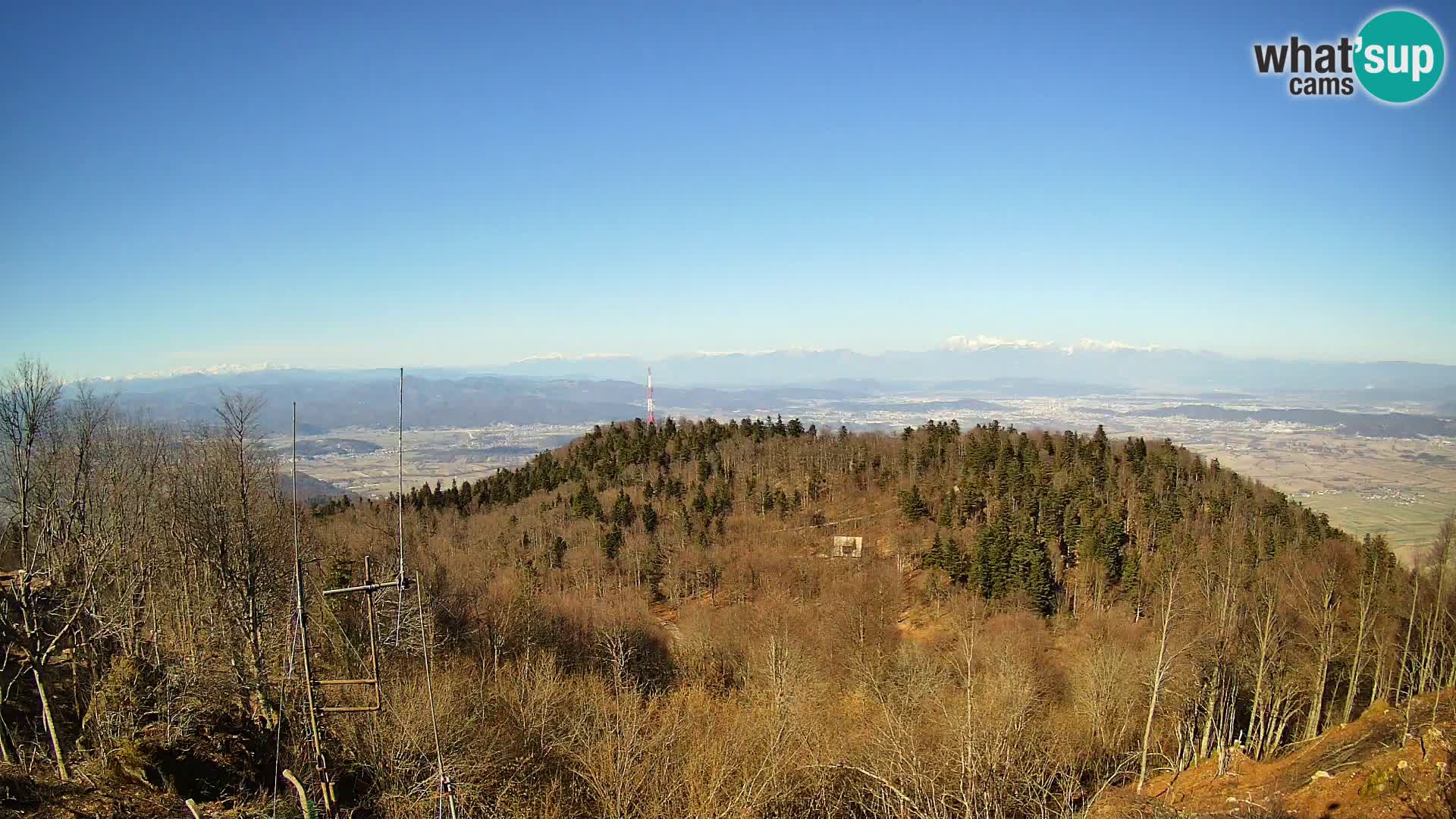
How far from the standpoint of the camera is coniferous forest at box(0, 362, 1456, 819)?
14219 mm

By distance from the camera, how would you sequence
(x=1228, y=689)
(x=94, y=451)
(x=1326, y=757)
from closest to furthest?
(x=1326, y=757) < (x=94, y=451) < (x=1228, y=689)

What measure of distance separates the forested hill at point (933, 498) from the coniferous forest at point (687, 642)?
0.38 m

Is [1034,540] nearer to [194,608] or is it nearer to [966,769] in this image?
[966,769]

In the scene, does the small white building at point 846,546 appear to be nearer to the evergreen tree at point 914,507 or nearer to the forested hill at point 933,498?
the forested hill at point 933,498

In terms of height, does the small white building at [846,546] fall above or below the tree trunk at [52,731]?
below

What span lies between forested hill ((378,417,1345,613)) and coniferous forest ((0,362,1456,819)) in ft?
1.25

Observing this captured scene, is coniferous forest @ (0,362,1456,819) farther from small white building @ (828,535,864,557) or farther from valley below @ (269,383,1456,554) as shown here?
valley below @ (269,383,1456,554)

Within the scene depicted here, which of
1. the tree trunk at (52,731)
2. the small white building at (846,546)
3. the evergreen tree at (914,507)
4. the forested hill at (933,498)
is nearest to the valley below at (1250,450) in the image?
the forested hill at (933,498)

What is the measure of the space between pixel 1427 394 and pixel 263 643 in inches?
7853

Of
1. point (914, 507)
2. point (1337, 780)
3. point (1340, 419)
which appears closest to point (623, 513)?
point (914, 507)

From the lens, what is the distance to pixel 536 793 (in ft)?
47.8

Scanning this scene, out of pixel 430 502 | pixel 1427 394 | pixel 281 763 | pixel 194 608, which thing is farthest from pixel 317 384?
pixel 1427 394

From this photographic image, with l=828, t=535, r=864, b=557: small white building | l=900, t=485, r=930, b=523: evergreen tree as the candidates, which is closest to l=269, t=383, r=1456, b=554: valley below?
l=900, t=485, r=930, b=523: evergreen tree

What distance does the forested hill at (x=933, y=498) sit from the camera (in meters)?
37.9
